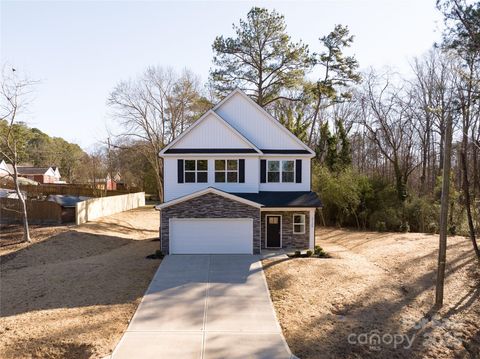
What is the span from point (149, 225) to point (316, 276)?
19.0 metres

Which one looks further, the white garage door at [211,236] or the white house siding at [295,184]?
the white house siding at [295,184]

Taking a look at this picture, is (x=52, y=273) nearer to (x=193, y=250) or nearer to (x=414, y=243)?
(x=193, y=250)

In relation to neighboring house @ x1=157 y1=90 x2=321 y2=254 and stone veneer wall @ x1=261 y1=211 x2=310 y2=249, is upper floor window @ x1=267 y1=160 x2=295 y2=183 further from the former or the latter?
stone veneer wall @ x1=261 y1=211 x2=310 y2=249

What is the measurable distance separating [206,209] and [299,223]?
522 cm

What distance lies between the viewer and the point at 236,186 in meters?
20.4

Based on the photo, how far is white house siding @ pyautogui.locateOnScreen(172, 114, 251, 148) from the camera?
803 inches

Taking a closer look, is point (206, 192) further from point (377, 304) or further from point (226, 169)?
point (377, 304)

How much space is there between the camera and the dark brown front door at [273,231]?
20453 mm

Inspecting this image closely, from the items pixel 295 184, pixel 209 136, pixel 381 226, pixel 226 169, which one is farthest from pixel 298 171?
pixel 381 226

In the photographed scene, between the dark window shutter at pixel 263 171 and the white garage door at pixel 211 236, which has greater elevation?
the dark window shutter at pixel 263 171

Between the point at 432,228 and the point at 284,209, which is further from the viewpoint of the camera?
the point at 432,228

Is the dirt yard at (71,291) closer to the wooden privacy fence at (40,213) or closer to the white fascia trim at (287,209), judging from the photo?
the wooden privacy fence at (40,213)

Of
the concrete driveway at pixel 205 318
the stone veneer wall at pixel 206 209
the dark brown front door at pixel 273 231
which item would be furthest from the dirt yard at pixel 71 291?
the dark brown front door at pixel 273 231

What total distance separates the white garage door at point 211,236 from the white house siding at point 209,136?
416 centimetres
